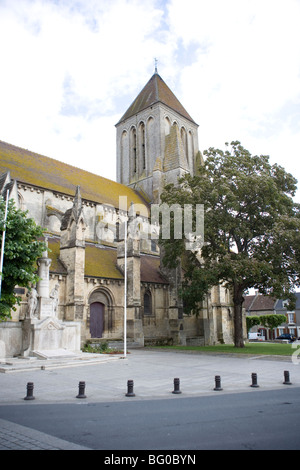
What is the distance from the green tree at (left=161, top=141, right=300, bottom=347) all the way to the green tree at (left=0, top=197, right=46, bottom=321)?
980 cm

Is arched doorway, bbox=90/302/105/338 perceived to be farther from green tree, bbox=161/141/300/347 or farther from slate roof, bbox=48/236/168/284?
green tree, bbox=161/141/300/347

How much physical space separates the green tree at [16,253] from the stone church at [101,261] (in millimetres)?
1210

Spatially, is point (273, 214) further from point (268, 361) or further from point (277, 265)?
point (268, 361)

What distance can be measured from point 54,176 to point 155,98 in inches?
824

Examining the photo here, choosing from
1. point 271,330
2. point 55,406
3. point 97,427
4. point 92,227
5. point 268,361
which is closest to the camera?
point 97,427

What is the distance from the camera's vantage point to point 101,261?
91.0 feet

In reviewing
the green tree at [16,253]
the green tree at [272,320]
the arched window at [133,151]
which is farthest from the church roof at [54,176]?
the green tree at [272,320]

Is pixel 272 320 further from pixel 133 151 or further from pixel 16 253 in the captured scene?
pixel 16 253

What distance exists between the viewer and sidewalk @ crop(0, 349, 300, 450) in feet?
28.7

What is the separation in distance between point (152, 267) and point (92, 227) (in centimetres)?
629

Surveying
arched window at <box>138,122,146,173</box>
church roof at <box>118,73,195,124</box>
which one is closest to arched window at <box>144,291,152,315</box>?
arched window at <box>138,122,146,173</box>

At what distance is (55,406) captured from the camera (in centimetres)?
844

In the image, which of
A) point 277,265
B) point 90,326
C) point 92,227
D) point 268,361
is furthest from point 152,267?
point 268,361

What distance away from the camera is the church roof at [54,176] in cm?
2744
